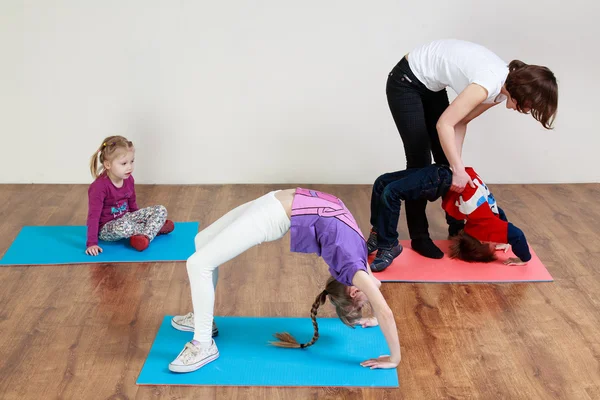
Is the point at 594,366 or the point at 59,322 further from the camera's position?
the point at 59,322

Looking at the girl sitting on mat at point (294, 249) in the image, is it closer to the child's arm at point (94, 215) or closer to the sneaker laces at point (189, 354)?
the sneaker laces at point (189, 354)

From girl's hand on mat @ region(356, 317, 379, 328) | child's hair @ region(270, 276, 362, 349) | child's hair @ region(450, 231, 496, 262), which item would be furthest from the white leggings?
child's hair @ region(450, 231, 496, 262)

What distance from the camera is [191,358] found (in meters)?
2.54

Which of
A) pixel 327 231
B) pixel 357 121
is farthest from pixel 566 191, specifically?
pixel 327 231

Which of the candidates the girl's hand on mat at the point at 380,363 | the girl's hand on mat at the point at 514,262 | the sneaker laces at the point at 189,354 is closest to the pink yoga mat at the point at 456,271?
the girl's hand on mat at the point at 514,262

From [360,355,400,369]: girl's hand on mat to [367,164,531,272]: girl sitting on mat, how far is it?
78 centimetres

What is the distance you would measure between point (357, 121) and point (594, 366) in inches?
87.6

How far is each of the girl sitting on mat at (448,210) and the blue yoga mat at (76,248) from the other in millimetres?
955

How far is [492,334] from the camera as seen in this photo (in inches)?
112

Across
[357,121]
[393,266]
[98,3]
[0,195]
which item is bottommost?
[0,195]

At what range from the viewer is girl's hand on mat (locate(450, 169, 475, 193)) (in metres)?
3.24

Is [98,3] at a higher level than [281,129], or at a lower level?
higher

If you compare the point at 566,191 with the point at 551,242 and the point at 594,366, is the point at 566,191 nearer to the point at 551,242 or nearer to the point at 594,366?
the point at 551,242

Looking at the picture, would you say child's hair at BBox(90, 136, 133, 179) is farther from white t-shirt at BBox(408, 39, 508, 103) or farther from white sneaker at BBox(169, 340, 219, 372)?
white t-shirt at BBox(408, 39, 508, 103)
